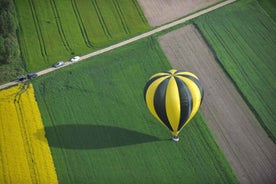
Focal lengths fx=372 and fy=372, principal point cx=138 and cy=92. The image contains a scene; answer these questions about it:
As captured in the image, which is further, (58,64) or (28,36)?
(28,36)

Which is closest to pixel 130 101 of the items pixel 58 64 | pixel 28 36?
pixel 58 64

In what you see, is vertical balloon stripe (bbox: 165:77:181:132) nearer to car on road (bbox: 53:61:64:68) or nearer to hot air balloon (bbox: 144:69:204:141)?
hot air balloon (bbox: 144:69:204:141)

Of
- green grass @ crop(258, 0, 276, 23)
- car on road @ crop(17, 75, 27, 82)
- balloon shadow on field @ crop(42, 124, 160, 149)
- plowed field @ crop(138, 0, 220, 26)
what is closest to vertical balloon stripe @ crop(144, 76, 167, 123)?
balloon shadow on field @ crop(42, 124, 160, 149)

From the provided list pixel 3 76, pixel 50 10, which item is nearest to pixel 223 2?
pixel 50 10

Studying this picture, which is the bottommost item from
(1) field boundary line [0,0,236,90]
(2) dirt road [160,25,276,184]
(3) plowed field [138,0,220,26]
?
(2) dirt road [160,25,276,184]

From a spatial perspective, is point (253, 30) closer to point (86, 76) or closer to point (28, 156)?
point (86, 76)

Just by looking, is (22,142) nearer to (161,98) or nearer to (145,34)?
(161,98)

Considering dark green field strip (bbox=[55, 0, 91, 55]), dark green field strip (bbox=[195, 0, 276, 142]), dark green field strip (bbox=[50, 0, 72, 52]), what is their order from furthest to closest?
dark green field strip (bbox=[50, 0, 72, 52]) → dark green field strip (bbox=[55, 0, 91, 55]) → dark green field strip (bbox=[195, 0, 276, 142])
